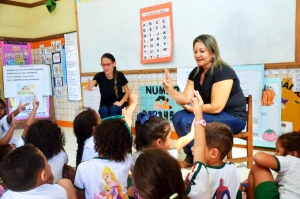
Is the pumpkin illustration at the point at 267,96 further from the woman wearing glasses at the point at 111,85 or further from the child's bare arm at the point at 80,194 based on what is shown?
the child's bare arm at the point at 80,194

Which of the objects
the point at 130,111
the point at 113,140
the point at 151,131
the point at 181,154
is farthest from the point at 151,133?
the point at 181,154

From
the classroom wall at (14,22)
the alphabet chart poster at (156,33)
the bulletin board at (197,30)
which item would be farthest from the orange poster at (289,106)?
the classroom wall at (14,22)

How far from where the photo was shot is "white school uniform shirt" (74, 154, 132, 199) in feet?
4.33

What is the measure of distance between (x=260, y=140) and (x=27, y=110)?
3378mm

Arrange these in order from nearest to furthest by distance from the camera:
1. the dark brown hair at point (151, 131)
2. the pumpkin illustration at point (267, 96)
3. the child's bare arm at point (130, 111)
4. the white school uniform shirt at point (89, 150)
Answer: the dark brown hair at point (151, 131) < the white school uniform shirt at point (89, 150) < the child's bare arm at point (130, 111) < the pumpkin illustration at point (267, 96)

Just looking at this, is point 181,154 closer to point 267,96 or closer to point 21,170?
point 267,96

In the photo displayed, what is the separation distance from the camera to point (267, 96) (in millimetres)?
2750

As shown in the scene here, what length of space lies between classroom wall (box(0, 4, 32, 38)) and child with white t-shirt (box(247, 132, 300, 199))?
446cm

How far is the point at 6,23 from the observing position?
4.66 metres

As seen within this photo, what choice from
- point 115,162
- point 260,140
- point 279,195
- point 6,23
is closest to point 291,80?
point 260,140

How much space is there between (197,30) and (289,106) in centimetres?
118

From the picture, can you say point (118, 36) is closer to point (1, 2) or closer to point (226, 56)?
point (226, 56)

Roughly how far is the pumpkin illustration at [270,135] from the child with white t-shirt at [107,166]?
178 cm

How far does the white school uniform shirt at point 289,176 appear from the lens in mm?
1272
